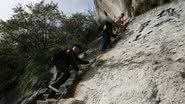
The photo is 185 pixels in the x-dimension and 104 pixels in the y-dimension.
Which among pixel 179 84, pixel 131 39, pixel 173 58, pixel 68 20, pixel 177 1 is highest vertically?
pixel 68 20

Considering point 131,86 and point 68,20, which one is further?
point 68,20

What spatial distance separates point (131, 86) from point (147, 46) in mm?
2196

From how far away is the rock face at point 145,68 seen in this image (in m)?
8.93

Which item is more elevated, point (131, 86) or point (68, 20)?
point (68, 20)

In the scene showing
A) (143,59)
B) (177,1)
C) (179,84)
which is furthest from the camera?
(177,1)

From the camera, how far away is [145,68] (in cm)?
1002

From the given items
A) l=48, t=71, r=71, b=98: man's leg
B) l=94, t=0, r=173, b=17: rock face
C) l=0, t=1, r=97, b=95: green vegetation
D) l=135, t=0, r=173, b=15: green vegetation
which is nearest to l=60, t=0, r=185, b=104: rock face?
l=48, t=71, r=71, b=98: man's leg

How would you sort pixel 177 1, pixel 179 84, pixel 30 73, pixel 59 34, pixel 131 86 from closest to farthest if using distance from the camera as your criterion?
pixel 179 84 → pixel 131 86 → pixel 177 1 → pixel 30 73 → pixel 59 34

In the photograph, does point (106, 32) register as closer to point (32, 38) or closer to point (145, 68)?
point (145, 68)

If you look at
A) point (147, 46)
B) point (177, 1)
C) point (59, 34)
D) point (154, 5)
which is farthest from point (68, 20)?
point (147, 46)

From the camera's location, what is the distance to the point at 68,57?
12.2m

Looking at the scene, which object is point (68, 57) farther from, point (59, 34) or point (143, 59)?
point (59, 34)

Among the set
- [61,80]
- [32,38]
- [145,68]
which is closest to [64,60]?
[61,80]

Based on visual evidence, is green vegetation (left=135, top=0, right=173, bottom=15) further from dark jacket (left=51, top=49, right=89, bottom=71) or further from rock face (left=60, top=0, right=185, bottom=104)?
dark jacket (left=51, top=49, right=89, bottom=71)
